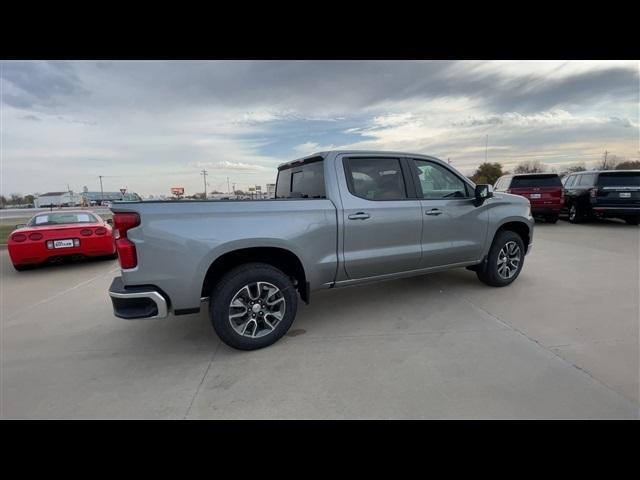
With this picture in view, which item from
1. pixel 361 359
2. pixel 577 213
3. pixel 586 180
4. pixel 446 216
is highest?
pixel 586 180

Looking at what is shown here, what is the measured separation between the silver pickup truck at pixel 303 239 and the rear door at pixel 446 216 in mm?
14

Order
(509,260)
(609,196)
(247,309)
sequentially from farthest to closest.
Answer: (609,196) → (509,260) → (247,309)

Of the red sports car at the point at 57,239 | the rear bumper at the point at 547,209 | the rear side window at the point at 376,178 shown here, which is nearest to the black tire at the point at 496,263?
the rear side window at the point at 376,178

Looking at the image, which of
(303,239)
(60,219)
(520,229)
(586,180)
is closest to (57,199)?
(60,219)

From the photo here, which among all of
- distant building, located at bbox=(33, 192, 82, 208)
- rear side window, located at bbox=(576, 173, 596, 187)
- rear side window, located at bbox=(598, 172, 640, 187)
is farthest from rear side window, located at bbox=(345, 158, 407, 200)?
distant building, located at bbox=(33, 192, 82, 208)

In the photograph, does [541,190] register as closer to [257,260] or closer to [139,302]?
[257,260]

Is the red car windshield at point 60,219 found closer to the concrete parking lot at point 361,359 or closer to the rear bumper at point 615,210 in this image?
the concrete parking lot at point 361,359

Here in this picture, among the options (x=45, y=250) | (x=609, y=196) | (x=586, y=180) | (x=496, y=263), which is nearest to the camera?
(x=496, y=263)

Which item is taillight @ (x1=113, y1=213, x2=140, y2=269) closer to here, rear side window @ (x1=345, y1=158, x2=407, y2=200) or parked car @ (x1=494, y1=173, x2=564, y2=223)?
rear side window @ (x1=345, y1=158, x2=407, y2=200)

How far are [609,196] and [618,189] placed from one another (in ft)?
0.93

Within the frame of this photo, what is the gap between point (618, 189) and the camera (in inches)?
380
